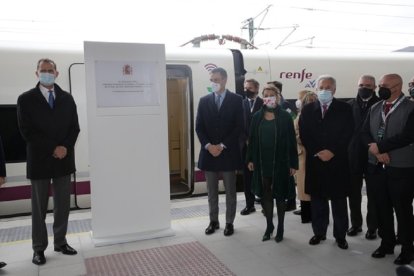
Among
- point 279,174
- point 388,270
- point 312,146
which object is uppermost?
point 312,146

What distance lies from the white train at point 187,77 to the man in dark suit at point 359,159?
2268 millimetres

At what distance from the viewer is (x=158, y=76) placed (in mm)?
4438

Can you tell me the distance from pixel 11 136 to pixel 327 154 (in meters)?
4.03


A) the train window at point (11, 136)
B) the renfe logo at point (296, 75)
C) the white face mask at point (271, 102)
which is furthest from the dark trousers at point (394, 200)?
the train window at point (11, 136)

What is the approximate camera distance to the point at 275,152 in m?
4.22

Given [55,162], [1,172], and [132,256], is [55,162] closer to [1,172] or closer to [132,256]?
[1,172]

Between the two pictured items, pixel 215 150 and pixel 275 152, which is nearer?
pixel 275 152

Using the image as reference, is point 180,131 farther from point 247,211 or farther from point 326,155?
point 326,155

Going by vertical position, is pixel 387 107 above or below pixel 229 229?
above

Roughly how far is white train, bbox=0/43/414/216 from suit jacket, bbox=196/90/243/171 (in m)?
1.37

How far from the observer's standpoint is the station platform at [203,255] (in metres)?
3.61

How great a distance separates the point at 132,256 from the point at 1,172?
149 cm

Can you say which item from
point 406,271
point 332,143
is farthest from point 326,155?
point 406,271

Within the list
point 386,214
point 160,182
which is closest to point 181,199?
point 160,182
